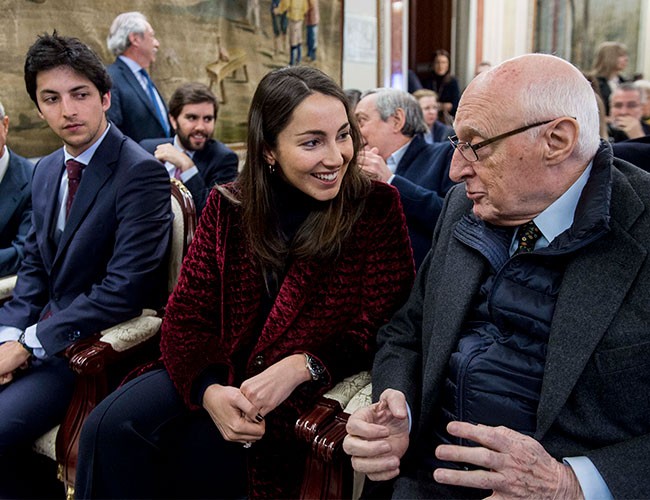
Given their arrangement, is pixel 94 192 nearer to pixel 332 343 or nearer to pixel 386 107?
pixel 332 343

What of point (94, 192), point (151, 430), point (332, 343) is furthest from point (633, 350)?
point (94, 192)

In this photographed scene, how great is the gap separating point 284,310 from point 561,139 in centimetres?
84

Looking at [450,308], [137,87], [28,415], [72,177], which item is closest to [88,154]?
[72,177]

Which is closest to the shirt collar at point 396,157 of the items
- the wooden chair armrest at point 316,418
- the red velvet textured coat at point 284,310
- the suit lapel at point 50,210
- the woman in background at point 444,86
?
the red velvet textured coat at point 284,310

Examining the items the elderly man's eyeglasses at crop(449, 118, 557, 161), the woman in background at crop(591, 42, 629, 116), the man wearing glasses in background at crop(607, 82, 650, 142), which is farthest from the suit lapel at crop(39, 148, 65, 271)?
the woman in background at crop(591, 42, 629, 116)

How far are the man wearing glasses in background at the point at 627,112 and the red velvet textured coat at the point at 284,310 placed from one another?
127 inches

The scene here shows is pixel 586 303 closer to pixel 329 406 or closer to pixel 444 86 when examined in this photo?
pixel 329 406

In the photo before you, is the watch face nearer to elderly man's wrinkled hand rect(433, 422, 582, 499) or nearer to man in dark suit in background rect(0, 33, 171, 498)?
elderly man's wrinkled hand rect(433, 422, 582, 499)

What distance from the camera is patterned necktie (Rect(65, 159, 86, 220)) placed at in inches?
86.0

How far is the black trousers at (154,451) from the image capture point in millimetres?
1700

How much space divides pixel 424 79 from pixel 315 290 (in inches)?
357

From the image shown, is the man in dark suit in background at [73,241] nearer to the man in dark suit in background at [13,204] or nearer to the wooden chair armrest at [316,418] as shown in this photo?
the man in dark suit in background at [13,204]

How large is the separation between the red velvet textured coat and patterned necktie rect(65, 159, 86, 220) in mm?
634

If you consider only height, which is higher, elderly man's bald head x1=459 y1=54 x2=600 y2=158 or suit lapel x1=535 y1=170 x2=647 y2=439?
elderly man's bald head x1=459 y1=54 x2=600 y2=158
